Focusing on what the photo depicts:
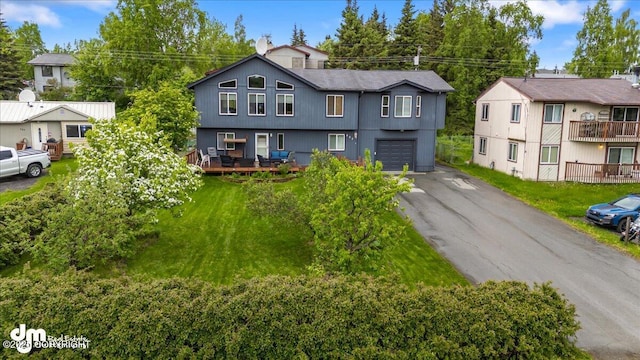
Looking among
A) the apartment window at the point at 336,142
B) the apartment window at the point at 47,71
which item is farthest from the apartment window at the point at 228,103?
the apartment window at the point at 47,71

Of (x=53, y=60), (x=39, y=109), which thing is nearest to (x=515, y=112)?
(x=39, y=109)

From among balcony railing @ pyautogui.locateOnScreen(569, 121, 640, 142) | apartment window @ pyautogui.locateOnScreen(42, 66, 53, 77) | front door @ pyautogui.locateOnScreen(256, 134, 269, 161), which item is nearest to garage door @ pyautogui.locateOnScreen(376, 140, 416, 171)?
front door @ pyautogui.locateOnScreen(256, 134, 269, 161)

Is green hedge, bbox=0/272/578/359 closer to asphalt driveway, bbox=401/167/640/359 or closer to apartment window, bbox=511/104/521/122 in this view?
asphalt driveway, bbox=401/167/640/359

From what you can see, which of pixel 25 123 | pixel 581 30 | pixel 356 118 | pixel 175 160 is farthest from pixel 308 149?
pixel 581 30

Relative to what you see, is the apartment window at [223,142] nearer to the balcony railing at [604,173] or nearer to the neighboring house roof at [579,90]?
the neighboring house roof at [579,90]

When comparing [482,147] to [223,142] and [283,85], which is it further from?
[223,142]

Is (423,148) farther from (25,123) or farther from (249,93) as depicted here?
(25,123)
